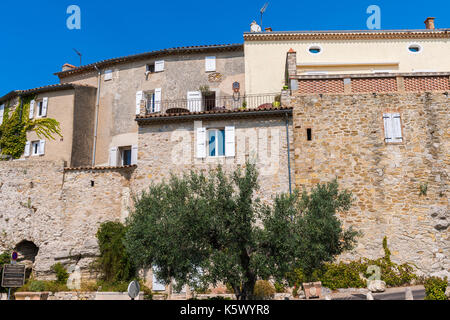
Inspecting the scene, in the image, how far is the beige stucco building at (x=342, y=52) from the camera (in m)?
22.4

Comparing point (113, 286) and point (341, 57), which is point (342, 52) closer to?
point (341, 57)

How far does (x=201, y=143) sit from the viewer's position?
18578 millimetres

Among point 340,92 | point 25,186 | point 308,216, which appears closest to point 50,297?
point 25,186

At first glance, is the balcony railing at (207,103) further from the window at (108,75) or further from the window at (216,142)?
the window at (108,75)

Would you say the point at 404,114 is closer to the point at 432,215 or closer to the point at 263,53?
the point at 432,215

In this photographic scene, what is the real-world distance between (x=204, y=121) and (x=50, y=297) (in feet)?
33.5

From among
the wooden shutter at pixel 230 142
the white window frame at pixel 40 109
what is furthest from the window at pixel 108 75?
the wooden shutter at pixel 230 142

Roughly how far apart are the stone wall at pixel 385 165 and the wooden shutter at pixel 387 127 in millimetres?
188

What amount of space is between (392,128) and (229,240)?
10.8m

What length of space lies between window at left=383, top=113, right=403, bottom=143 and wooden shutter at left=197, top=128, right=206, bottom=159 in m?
8.19

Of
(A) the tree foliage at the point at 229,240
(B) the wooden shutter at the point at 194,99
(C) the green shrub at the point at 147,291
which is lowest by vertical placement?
(C) the green shrub at the point at 147,291

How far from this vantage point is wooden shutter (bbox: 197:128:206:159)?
60.5 feet

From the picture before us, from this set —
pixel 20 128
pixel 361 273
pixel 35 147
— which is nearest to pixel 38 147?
pixel 35 147

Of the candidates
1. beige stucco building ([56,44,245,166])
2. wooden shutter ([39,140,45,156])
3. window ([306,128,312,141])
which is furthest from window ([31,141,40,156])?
window ([306,128,312,141])
